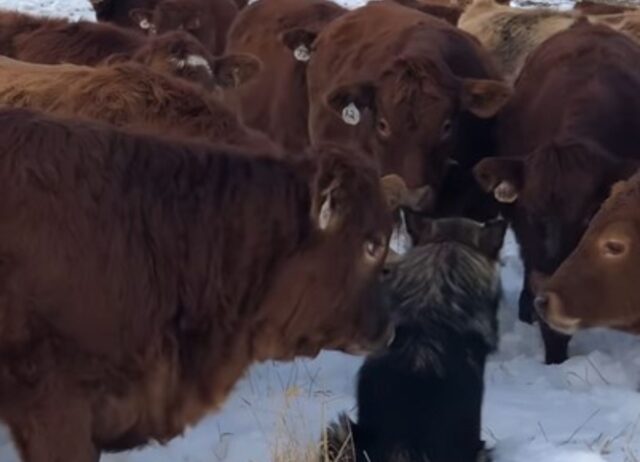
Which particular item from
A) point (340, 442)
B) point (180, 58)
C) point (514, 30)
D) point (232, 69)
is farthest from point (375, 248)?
point (514, 30)

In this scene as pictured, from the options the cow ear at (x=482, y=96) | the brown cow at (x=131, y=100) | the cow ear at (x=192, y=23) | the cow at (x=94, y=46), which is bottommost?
the cow ear at (x=192, y=23)

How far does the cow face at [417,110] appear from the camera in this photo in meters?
7.08

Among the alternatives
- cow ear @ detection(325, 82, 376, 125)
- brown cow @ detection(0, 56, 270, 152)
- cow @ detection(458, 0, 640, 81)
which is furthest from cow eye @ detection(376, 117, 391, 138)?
cow @ detection(458, 0, 640, 81)

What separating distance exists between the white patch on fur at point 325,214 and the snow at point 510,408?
895 mm

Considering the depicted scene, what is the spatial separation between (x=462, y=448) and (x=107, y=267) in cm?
150

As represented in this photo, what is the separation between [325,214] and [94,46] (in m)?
4.78

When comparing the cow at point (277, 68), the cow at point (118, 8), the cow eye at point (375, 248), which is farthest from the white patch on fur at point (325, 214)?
the cow at point (118, 8)

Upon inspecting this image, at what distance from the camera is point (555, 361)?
6582mm

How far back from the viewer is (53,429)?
169 inches

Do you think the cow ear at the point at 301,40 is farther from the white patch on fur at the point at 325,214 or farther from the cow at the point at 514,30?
the white patch on fur at the point at 325,214

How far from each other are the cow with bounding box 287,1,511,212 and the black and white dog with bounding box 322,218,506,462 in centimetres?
152

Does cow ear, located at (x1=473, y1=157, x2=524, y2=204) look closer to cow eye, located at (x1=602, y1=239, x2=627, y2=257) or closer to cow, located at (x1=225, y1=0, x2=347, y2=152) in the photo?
cow eye, located at (x1=602, y1=239, x2=627, y2=257)

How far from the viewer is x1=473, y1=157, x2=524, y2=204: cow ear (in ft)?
21.7

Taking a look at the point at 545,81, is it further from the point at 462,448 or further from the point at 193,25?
the point at 193,25
